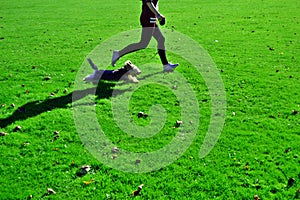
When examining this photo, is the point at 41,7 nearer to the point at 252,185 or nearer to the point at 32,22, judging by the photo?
the point at 32,22

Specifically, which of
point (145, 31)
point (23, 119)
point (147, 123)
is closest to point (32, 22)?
point (145, 31)

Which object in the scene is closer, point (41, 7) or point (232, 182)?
point (232, 182)

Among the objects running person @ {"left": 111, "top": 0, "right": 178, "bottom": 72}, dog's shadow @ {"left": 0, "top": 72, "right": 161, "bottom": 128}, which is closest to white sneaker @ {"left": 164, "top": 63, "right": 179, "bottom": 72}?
running person @ {"left": 111, "top": 0, "right": 178, "bottom": 72}

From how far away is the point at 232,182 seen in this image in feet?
17.7

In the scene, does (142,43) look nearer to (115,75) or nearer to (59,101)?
(115,75)

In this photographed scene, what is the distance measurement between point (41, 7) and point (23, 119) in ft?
66.7

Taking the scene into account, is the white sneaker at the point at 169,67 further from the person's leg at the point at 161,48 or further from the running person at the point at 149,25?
the running person at the point at 149,25

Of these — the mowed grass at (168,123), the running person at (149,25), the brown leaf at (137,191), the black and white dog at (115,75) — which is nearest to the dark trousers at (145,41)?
the running person at (149,25)

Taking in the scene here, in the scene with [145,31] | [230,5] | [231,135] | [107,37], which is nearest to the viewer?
[231,135]

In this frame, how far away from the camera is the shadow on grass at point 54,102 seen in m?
7.46

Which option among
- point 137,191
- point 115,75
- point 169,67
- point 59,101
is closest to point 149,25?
point 169,67

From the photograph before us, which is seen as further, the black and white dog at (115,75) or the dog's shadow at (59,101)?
the black and white dog at (115,75)

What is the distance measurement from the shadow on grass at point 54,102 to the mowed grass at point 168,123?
3 centimetres

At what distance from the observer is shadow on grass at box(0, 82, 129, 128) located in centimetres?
746
